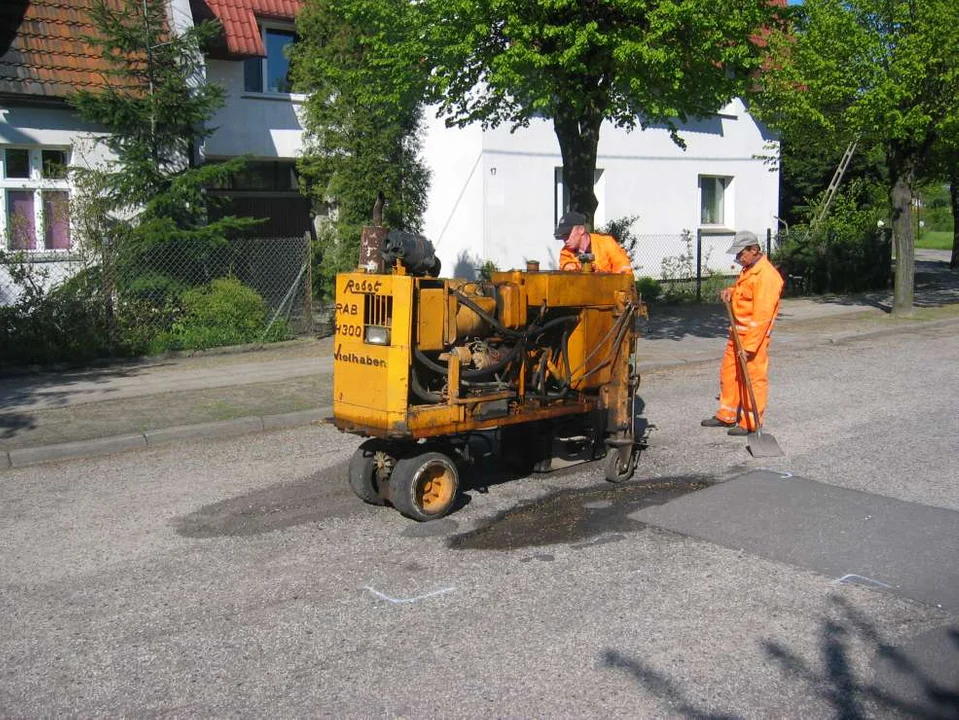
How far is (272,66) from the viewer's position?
727 inches

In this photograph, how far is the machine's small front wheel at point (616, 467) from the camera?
7.27 metres

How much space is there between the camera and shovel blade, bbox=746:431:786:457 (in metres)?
7.91

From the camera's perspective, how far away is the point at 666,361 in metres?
12.8

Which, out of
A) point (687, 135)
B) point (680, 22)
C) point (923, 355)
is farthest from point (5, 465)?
point (687, 135)

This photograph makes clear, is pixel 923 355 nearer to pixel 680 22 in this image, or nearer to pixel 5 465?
pixel 680 22

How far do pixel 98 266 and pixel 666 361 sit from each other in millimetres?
7216

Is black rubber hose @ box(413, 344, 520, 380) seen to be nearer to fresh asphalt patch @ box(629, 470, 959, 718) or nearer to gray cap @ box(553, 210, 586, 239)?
fresh asphalt patch @ box(629, 470, 959, 718)

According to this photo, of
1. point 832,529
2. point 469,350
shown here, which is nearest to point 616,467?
point 469,350

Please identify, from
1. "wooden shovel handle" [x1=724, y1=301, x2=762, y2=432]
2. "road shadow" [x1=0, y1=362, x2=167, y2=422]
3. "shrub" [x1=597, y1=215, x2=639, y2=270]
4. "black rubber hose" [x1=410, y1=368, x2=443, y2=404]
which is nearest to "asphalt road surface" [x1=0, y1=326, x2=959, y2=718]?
"wooden shovel handle" [x1=724, y1=301, x2=762, y2=432]

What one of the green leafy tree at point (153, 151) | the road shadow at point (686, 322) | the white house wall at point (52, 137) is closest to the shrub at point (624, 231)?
the road shadow at point (686, 322)

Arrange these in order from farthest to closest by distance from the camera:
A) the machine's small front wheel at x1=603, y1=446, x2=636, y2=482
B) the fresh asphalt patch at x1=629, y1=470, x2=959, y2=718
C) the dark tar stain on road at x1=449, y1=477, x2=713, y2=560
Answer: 1. the machine's small front wheel at x1=603, y1=446, x2=636, y2=482
2. the dark tar stain on road at x1=449, y1=477, x2=713, y2=560
3. the fresh asphalt patch at x1=629, y1=470, x2=959, y2=718

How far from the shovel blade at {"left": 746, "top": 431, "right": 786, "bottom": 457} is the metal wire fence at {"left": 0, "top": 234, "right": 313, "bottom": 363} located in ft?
25.0

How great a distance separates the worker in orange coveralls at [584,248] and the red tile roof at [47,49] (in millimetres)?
8747

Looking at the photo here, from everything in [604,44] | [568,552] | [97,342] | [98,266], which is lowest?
[568,552]
